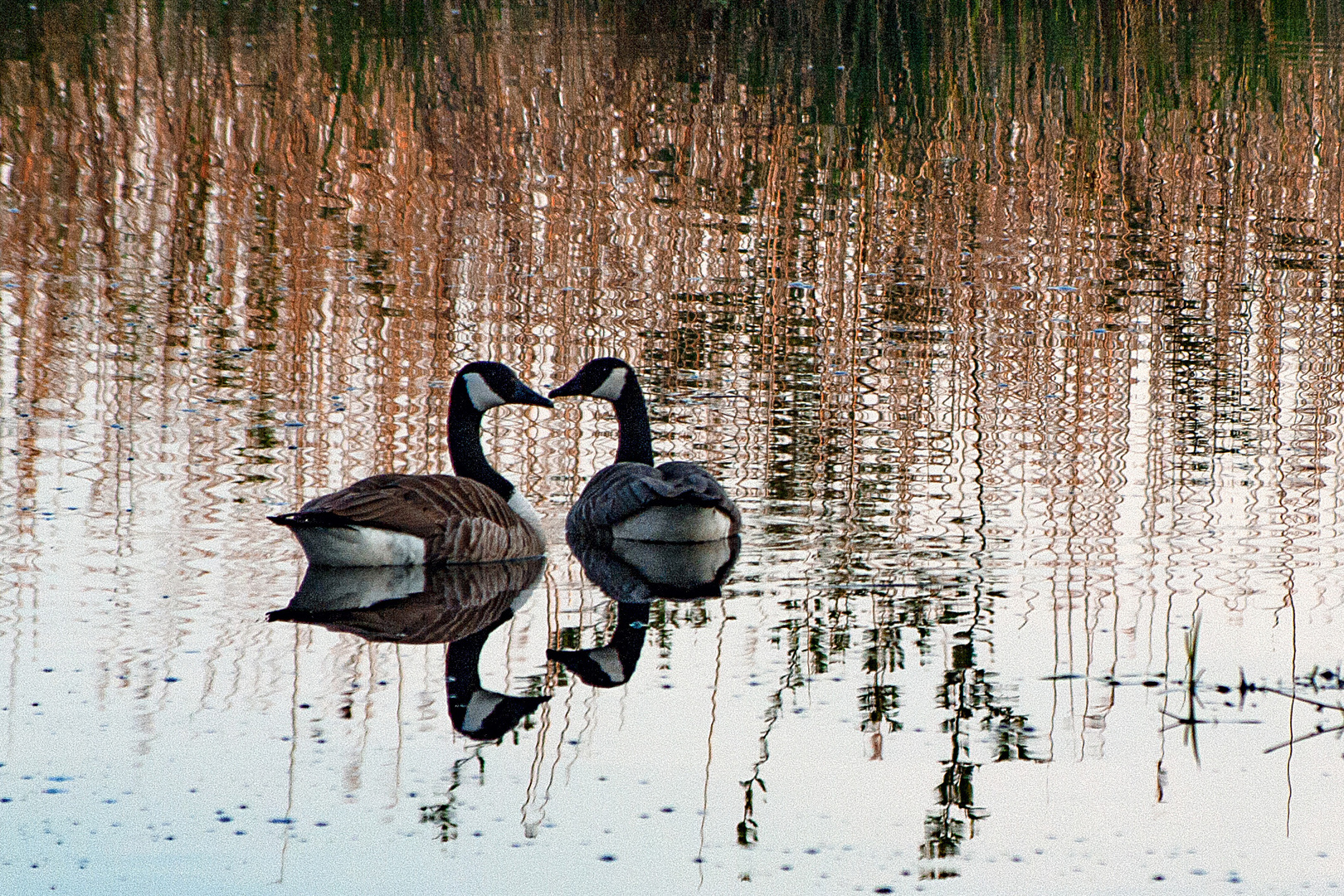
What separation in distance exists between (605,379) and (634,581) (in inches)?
61.8

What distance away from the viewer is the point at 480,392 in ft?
27.6

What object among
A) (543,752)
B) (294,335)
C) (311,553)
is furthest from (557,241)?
(543,752)

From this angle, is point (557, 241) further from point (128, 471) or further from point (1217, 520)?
point (1217, 520)

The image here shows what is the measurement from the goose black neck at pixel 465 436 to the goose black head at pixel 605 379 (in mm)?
663

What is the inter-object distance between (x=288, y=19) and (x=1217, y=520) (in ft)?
61.3

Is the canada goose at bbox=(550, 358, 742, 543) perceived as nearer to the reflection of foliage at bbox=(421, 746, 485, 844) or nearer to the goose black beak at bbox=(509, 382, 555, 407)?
the goose black beak at bbox=(509, 382, 555, 407)

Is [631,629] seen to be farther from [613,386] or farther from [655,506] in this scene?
[613,386]

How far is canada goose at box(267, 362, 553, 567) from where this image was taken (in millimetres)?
7324

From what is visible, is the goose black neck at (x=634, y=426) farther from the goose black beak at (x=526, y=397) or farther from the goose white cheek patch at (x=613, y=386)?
the goose black beak at (x=526, y=397)

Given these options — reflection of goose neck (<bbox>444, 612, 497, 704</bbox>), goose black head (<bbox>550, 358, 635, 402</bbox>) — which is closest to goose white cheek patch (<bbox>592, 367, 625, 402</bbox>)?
goose black head (<bbox>550, 358, 635, 402</bbox>)

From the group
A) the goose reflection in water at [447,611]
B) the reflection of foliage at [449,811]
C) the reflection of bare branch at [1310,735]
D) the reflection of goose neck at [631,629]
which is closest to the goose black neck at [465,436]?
the goose reflection in water at [447,611]

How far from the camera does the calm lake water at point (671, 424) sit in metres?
5.48

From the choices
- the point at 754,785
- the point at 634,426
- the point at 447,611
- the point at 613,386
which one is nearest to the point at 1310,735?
the point at 754,785

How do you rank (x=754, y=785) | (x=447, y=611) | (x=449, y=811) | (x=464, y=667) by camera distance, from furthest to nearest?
1. (x=447, y=611)
2. (x=464, y=667)
3. (x=754, y=785)
4. (x=449, y=811)
